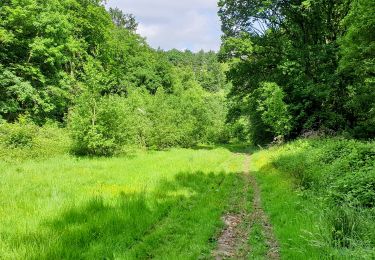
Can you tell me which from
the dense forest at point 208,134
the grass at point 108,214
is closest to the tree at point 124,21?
the dense forest at point 208,134

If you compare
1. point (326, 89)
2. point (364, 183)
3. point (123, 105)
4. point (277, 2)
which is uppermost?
point (277, 2)

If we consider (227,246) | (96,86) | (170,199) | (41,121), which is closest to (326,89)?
(96,86)

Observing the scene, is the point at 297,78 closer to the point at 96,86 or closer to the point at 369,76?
the point at 369,76

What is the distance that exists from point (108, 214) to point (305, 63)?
88.7ft

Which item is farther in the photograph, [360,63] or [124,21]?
[124,21]

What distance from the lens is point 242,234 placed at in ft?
30.5

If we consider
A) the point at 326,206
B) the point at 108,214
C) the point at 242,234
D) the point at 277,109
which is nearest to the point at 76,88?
Answer: the point at 277,109

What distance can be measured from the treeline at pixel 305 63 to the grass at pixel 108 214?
1590cm

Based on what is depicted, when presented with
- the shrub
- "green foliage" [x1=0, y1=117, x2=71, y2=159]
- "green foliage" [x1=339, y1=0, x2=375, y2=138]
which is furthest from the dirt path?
"green foliage" [x1=339, y1=0, x2=375, y2=138]

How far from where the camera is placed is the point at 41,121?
34.0m

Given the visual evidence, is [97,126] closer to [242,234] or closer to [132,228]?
[132,228]

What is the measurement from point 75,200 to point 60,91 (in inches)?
1062

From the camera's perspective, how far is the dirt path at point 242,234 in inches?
308

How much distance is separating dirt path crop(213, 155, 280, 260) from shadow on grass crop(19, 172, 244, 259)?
351 millimetres
